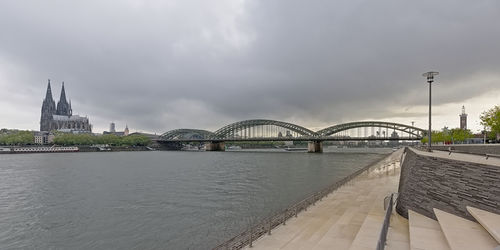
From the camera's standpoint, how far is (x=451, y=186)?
10133 mm

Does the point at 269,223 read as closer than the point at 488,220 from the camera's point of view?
No

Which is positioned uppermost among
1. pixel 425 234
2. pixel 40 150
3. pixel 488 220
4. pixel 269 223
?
pixel 488 220

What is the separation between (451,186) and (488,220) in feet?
8.38

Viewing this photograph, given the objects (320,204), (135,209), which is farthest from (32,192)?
(320,204)

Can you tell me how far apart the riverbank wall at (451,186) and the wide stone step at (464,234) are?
50 cm

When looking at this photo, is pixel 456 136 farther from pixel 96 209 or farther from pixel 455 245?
pixel 96 209

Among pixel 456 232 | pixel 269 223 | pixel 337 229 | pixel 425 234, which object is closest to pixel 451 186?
pixel 425 234

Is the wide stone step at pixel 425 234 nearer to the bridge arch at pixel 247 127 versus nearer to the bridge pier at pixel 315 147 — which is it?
the bridge pier at pixel 315 147

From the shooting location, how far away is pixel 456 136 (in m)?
61.3

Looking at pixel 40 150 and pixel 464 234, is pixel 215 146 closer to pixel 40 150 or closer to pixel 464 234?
pixel 40 150

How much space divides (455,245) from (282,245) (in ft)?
18.5

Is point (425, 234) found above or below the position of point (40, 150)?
above

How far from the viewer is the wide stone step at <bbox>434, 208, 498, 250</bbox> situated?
22.3ft

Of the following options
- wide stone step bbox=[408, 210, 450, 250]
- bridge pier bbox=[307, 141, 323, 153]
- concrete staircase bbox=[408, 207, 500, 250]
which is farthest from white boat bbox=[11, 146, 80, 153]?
concrete staircase bbox=[408, 207, 500, 250]
